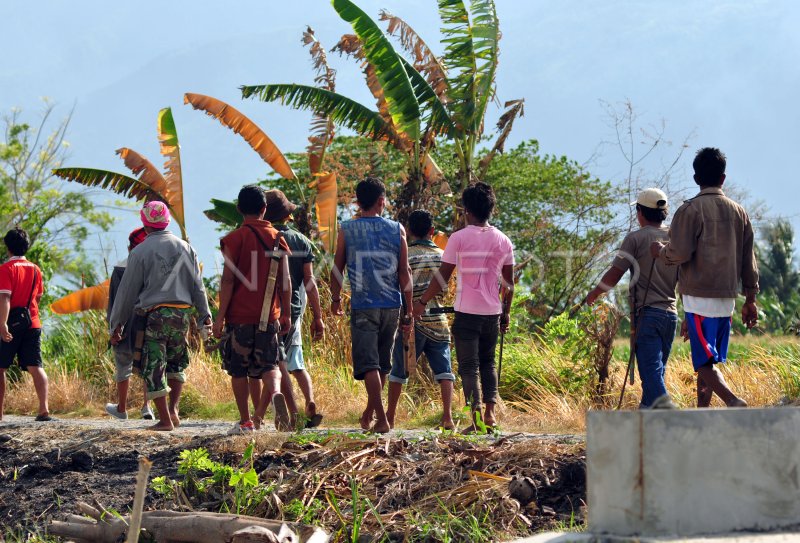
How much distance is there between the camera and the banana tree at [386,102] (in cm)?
1499

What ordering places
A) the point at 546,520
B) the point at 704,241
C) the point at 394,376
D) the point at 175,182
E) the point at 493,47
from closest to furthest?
the point at 546,520 < the point at 704,241 < the point at 394,376 < the point at 493,47 < the point at 175,182

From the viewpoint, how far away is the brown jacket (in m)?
7.26

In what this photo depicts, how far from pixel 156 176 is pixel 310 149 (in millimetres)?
2558

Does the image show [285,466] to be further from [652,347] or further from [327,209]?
[327,209]

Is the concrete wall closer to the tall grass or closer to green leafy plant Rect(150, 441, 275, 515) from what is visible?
green leafy plant Rect(150, 441, 275, 515)

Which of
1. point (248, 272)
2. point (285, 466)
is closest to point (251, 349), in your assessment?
point (248, 272)

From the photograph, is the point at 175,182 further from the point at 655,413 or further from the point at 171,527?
the point at 655,413

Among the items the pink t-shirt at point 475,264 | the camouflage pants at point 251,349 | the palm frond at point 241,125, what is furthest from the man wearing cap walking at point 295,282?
the palm frond at point 241,125

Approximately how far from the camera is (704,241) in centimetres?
729

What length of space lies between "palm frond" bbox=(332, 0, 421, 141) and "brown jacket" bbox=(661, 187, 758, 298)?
803 cm

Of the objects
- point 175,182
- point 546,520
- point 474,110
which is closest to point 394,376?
point 546,520

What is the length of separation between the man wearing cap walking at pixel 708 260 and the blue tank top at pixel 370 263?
2.20m

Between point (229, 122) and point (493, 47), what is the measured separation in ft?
14.2

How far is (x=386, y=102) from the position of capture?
15.1 meters
